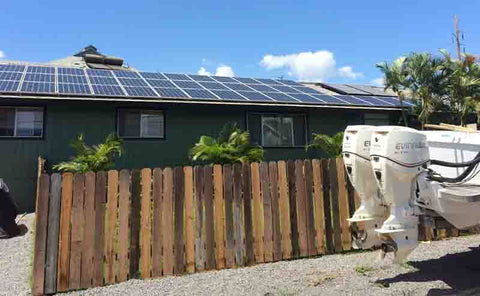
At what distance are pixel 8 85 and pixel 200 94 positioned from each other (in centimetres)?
526

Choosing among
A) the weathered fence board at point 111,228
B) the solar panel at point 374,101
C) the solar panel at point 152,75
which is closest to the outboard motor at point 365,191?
the weathered fence board at point 111,228

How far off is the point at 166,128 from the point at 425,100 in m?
8.85

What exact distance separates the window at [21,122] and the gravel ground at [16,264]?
13.0ft

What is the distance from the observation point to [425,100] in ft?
40.7

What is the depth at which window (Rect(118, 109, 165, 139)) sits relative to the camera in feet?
36.4

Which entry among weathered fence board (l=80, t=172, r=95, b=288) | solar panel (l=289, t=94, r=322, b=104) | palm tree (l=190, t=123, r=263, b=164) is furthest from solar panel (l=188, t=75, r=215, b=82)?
weathered fence board (l=80, t=172, r=95, b=288)

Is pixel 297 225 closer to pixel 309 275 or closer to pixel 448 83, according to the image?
pixel 309 275

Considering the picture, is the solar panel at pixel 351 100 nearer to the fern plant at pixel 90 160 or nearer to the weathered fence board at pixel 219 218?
the fern plant at pixel 90 160

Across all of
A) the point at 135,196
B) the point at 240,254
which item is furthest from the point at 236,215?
the point at 135,196

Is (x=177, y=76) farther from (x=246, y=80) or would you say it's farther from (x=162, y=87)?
(x=246, y=80)

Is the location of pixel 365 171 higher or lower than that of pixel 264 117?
lower

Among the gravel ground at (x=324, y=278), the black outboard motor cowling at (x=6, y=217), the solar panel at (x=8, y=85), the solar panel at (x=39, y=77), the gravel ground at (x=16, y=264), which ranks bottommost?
the gravel ground at (x=324, y=278)

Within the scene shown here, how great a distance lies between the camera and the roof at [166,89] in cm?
993

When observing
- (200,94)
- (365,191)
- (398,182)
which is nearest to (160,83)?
(200,94)
